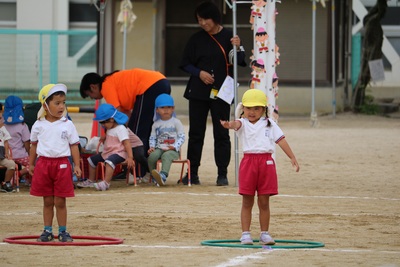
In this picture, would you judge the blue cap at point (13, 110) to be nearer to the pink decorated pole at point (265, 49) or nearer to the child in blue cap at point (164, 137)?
the child in blue cap at point (164, 137)

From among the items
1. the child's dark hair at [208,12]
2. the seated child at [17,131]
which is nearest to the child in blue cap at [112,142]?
the seated child at [17,131]

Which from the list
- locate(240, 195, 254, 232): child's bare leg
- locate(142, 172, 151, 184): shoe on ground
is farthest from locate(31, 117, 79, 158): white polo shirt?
locate(142, 172, 151, 184): shoe on ground

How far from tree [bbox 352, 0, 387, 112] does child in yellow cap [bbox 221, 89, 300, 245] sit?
20.2 meters

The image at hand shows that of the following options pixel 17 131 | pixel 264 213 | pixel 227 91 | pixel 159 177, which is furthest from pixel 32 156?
pixel 227 91

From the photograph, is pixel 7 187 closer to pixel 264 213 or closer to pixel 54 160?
pixel 54 160

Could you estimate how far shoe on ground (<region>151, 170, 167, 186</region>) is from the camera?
49.3 feet

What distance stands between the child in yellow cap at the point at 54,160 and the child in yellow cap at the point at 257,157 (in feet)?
5.00

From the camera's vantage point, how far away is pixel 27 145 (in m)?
15.1

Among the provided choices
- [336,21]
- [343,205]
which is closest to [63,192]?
[343,205]

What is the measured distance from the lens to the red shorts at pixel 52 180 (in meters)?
10.6

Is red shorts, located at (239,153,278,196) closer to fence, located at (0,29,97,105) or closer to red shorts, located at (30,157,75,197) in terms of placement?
red shorts, located at (30,157,75,197)

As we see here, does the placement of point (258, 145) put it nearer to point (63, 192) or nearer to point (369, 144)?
point (63, 192)

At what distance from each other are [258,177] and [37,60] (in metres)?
22.0

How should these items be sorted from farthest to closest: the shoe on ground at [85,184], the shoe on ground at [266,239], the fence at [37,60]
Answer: the fence at [37,60] < the shoe on ground at [85,184] < the shoe on ground at [266,239]
